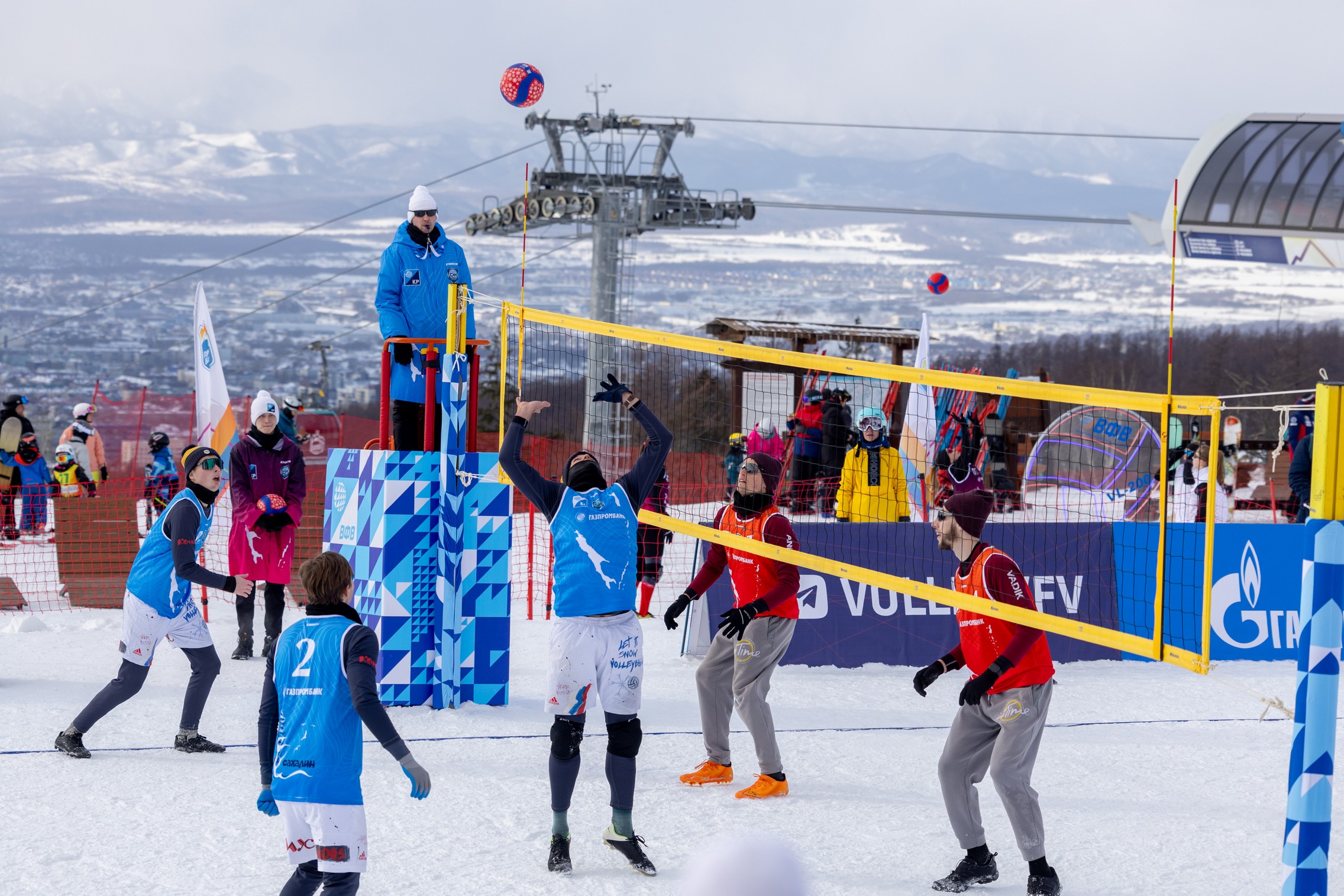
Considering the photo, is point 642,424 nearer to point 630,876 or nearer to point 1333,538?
point 630,876

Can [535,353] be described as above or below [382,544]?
above

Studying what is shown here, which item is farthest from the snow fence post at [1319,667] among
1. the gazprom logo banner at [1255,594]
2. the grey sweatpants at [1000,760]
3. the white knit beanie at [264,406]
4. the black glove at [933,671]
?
the white knit beanie at [264,406]

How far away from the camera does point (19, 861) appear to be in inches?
189

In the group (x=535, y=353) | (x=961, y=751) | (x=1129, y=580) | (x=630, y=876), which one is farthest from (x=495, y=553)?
(x=1129, y=580)

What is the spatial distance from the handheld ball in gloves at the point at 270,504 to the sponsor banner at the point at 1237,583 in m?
6.62

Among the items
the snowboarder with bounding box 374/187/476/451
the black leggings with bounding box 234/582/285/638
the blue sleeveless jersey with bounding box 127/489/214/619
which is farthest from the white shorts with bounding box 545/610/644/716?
the black leggings with bounding box 234/582/285/638

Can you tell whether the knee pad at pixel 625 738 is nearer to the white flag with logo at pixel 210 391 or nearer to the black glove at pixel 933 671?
the black glove at pixel 933 671

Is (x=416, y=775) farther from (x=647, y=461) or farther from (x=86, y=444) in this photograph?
(x=86, y=444)

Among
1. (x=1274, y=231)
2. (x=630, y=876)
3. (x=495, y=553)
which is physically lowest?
(x=630, y=876)

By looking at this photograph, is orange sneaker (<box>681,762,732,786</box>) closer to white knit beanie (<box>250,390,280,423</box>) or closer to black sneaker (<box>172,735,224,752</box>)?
black sneaker (<box>172,735,224,752</box>)

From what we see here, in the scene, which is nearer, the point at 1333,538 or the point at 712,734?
the point at 1333,538

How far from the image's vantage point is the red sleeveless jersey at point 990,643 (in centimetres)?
476

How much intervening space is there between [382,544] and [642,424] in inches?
96.3

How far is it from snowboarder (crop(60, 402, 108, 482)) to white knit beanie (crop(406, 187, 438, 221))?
31.6 ft
